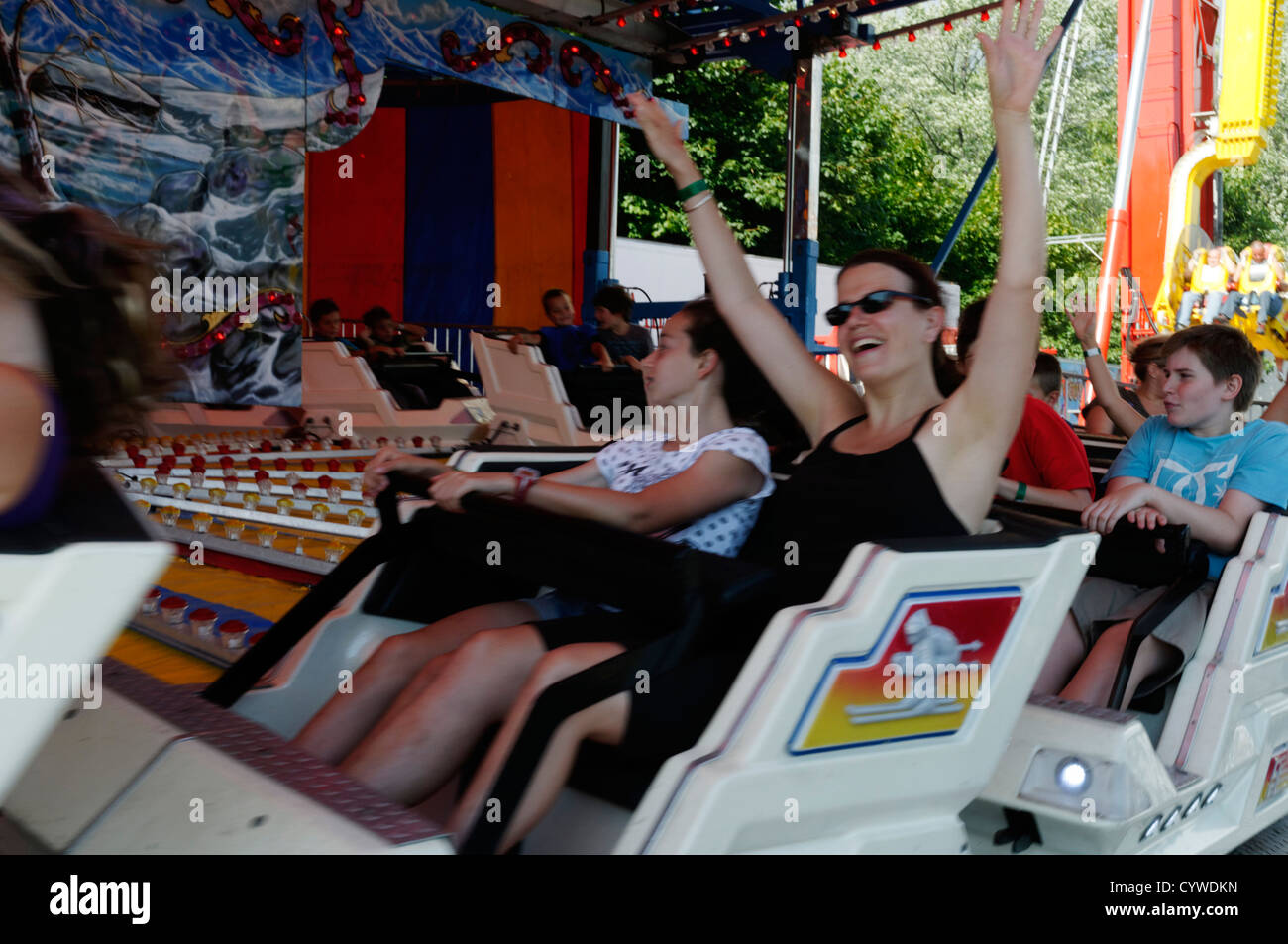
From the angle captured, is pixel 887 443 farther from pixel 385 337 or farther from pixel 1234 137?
pixel 1234 137

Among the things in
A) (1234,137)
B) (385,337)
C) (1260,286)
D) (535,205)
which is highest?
(1234,137)

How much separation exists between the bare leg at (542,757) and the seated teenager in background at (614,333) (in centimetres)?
557

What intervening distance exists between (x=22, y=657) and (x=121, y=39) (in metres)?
6.58

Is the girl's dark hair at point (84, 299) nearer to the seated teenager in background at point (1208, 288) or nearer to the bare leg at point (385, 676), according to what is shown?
the bare leg at point (385, 676)

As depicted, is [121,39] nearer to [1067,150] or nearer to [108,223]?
[108,223]

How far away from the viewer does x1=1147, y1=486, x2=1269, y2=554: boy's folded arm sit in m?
1.94

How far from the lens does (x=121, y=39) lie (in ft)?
21.1

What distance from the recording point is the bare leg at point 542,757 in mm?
1263

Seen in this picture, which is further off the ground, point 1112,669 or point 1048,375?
point 1048,375

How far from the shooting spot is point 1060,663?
2.06m

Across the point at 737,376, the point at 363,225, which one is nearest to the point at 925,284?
the point at 737,376

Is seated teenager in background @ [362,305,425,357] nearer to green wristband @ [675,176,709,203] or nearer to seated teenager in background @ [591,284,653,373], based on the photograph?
seated teenager in background @ [591,284,653,373]

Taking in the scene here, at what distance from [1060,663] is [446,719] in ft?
3.76
